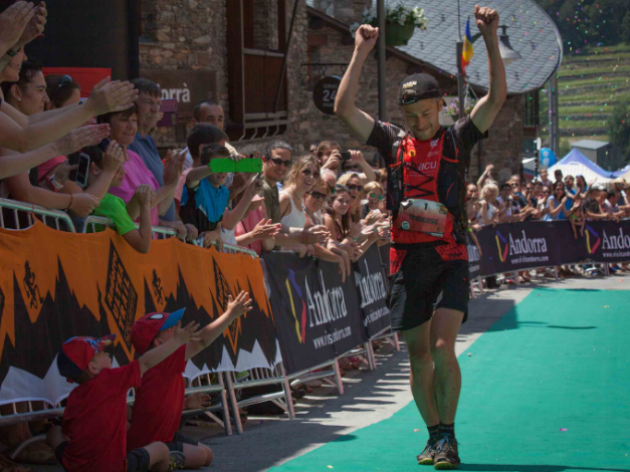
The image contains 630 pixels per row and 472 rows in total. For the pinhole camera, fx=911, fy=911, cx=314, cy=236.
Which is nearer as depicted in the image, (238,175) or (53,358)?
(53,358)

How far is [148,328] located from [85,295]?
44cm

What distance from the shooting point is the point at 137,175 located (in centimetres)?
627

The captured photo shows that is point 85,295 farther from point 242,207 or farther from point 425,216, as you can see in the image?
point 242,207

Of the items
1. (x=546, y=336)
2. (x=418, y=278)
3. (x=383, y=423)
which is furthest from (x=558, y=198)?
(x=418, y=278)

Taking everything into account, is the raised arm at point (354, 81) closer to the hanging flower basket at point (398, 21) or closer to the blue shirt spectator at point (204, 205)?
the blue shirt spectator at point (204, 205)

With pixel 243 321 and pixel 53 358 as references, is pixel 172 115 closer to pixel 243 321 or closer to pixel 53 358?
pixel 243 321

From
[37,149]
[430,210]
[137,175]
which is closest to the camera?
[37,149]

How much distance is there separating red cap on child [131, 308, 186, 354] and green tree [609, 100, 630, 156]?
2220 inches

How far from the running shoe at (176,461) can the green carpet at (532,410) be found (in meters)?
0.51

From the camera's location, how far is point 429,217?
5.31m

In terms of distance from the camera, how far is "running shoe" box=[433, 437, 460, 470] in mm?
4938

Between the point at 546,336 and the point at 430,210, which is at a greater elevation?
the point at 430,210

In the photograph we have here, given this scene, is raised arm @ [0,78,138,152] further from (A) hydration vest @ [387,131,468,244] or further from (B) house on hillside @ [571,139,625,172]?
(B) house on hillside @ [571,139,625,172]

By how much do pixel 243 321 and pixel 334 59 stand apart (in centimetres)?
2216
